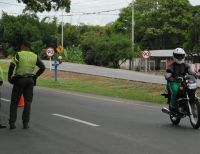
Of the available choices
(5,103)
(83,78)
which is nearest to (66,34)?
(83,78)

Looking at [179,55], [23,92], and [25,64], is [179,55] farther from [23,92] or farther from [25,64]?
[23,92]

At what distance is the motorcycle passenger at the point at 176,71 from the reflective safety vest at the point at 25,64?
10.1 feet

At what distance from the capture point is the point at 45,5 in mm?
27359

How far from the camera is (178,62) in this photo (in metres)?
11.6

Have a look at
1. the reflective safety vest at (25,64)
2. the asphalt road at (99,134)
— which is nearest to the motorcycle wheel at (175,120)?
the asphalt road at (99,134)

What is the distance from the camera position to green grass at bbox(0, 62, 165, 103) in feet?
78.7

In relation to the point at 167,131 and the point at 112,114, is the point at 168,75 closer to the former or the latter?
the point at 167,131

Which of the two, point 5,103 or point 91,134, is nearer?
point 91,134

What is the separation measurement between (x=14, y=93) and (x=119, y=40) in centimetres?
5401

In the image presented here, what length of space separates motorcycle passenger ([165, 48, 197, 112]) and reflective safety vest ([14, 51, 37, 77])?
3.06 m

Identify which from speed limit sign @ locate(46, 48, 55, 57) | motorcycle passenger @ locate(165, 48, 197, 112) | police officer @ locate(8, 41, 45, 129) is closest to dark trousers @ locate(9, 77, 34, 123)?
police officer @ locate(8, 41, 45, 129)

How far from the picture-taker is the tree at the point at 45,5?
88.1 feet

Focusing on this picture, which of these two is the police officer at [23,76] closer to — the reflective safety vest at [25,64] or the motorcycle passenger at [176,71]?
the reflective safety vest at [25,64]

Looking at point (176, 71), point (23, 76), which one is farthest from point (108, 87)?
point (23, 76)
